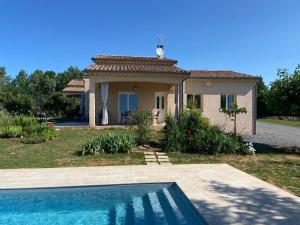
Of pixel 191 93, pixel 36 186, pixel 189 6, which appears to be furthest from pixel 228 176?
pixel 191 93

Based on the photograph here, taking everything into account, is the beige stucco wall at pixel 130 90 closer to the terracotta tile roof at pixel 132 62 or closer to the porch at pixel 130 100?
the porch at pixel 130 100

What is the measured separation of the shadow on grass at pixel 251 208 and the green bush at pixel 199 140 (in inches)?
228

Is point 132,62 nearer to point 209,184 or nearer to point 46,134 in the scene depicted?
point 46,134

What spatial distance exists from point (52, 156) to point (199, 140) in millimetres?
6661

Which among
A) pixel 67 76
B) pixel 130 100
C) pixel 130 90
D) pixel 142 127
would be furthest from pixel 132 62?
pixel 67 76

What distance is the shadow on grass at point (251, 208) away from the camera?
5579 millimetres

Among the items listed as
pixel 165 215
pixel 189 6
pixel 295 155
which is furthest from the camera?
pixel 189 6

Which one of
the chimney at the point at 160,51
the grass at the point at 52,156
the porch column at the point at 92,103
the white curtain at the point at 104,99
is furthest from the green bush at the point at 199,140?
the chimney at the point at 160,51

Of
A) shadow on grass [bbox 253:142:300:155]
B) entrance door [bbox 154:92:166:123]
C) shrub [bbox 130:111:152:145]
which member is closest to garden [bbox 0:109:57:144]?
shrub [bbox 130:111:152:145]

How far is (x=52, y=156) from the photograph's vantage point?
1277 centimetres

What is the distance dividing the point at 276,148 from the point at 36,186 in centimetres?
1253

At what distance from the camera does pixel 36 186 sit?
8117 mm

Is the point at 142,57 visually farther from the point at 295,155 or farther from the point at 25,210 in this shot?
the point at 25,210

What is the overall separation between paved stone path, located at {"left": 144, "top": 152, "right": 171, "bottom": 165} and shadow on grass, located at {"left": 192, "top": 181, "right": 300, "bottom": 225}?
4170mm
